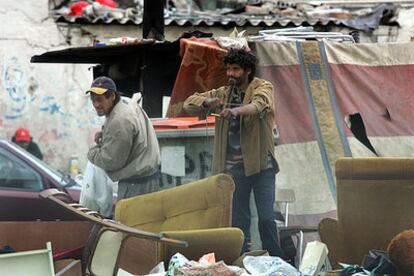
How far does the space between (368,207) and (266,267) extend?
115cm

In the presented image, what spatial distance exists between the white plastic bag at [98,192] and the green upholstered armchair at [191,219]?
5.30 feet

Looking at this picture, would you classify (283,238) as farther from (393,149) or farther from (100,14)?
(100,14)

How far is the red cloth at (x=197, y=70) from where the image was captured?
8258 mm

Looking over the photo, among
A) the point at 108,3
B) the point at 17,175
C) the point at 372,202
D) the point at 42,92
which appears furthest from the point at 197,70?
the point at 108,3

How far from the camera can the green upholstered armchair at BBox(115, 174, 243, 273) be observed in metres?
5.68

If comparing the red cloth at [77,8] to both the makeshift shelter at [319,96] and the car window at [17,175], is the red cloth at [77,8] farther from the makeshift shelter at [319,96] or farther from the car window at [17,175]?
the makeshift shelter at [319,96]

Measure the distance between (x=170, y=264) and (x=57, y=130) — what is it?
1051cm

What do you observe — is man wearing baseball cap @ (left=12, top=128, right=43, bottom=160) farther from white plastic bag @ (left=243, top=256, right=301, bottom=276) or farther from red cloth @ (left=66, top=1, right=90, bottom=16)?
white plastic bag @ (left=243, top=256, right=301, bottom=276)

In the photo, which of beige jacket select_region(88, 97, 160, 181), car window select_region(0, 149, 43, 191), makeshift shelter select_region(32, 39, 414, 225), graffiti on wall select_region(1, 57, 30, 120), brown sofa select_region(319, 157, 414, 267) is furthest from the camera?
graffiti on wall select_region(1, 57, 30, 120)

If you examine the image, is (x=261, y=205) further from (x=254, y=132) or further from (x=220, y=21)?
(x=220, y=21)

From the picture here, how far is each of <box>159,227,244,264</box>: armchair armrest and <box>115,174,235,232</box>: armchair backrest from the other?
0.27m

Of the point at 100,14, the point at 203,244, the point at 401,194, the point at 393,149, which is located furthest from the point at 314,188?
the point at 100,14

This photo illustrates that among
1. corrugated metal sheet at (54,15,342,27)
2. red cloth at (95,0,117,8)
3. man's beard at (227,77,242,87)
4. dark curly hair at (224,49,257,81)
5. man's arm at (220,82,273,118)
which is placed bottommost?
man's arm at (220,82,273,118)

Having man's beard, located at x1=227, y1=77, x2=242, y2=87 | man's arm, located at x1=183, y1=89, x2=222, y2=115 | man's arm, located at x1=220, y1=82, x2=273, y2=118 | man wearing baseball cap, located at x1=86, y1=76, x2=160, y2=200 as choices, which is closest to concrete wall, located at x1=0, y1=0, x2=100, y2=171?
man wearing baseball cap, located at x1=86, y1=76, x2=160, y2=200
